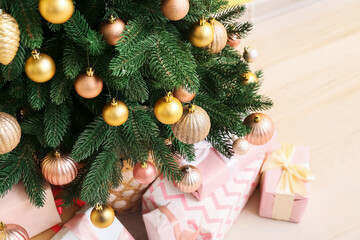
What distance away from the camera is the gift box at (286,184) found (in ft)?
2.92

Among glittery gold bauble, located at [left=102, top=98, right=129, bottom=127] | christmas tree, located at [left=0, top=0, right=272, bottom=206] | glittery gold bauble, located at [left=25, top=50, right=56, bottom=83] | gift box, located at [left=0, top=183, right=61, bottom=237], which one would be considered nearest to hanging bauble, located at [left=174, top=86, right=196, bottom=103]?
christmas tree, located at [left=0, top=0, right=272, bottom=206]

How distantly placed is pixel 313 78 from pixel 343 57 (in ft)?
0.62

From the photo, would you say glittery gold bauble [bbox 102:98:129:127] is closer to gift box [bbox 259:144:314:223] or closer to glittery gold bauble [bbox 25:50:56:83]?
glittery gold bauble [bbox 25:50:56:83]

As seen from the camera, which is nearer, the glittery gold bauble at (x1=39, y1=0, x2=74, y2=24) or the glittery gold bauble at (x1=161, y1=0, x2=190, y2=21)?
the glittery gold bauble at (x1=39, y1=0, x2=74, y2=24)

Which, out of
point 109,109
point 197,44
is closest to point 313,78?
point 197,44

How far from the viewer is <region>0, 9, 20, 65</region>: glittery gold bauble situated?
43cm

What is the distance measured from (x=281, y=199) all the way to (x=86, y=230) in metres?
0.48

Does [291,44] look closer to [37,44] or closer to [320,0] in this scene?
[320,0]

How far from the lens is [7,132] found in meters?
0.53

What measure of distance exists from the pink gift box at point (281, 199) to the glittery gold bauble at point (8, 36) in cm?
68

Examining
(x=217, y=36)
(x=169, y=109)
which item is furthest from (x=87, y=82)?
(x=217, y=36)

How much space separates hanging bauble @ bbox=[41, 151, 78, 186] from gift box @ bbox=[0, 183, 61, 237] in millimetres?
50

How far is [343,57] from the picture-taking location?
4.69ft

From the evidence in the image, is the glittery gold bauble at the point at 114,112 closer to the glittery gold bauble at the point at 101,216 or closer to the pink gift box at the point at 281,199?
the glittery gold bauble at the point at 101,216
